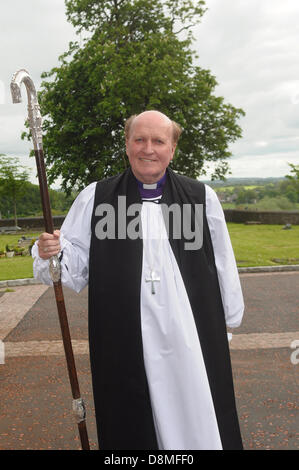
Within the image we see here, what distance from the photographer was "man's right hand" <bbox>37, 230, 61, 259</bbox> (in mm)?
3199

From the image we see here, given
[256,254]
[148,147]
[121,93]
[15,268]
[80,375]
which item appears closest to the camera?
[148,147]

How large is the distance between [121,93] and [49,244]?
23.8 m

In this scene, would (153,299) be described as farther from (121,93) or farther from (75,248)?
(121,93)

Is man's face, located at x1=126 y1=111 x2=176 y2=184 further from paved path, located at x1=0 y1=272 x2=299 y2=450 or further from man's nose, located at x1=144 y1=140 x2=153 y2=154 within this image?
paved path, located at x1=0 y1=272 x2=299 y2=450

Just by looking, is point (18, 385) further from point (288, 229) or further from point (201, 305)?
point (288, 229)

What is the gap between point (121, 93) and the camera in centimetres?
2589

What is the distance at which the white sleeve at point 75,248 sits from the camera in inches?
133

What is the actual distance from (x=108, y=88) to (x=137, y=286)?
78.9 ft

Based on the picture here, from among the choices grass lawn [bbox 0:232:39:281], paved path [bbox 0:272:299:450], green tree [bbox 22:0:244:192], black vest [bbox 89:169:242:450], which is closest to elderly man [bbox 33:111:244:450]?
black vest [bbox 89:169:242:450]

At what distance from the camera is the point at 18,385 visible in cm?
653

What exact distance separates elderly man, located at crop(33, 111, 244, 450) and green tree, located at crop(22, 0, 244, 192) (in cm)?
2232
